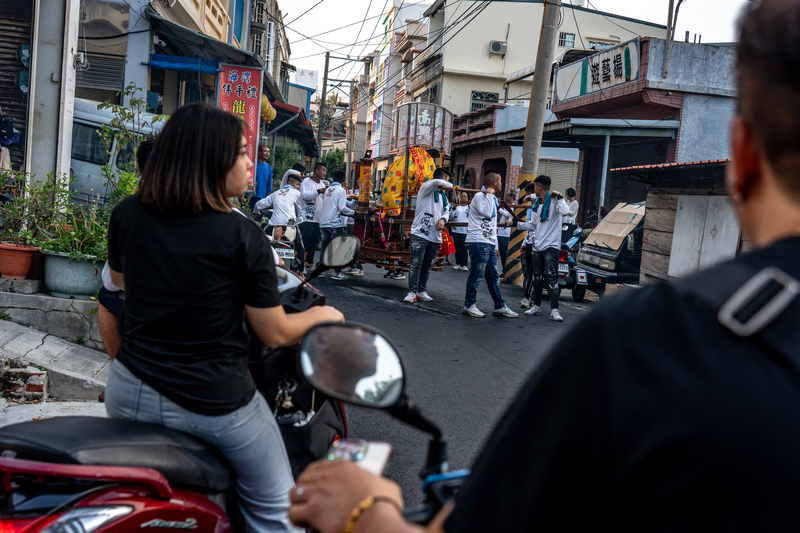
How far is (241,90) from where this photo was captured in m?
12.7

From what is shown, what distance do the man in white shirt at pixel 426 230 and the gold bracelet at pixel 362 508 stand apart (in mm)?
8566

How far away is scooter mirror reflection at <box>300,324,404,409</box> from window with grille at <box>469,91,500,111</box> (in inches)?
1395

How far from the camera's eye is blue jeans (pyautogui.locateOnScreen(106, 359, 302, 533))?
1.84 metres

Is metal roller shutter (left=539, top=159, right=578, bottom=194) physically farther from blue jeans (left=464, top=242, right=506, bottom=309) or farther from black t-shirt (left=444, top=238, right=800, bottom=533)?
black t-shirt (left=444, top=238, right=800, bottom=533)

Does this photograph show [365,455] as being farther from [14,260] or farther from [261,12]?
[261,12]

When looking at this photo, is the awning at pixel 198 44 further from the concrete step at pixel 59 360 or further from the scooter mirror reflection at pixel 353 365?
the scooter mirror reflection at pixel 353 365

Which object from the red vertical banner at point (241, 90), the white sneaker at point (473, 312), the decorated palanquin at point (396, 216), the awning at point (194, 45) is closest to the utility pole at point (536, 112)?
the decorated palanquin at point (396, 216)

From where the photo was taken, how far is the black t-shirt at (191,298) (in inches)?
71.5

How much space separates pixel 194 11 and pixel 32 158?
9.05 meters

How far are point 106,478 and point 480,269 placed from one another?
7592 mm

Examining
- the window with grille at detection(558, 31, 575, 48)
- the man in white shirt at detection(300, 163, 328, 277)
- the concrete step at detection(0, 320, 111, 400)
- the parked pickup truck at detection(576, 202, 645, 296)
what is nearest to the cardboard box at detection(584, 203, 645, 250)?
the parked pickup truck at detection(576, 202, 645, 296)

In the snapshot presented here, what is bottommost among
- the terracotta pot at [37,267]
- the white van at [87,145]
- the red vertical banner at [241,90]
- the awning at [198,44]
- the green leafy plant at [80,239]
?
the terracotta pot at [37,267]

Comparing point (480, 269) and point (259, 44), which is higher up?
point (259, 44)

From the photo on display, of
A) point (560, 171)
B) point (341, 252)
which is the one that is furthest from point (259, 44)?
point (341, 252)
